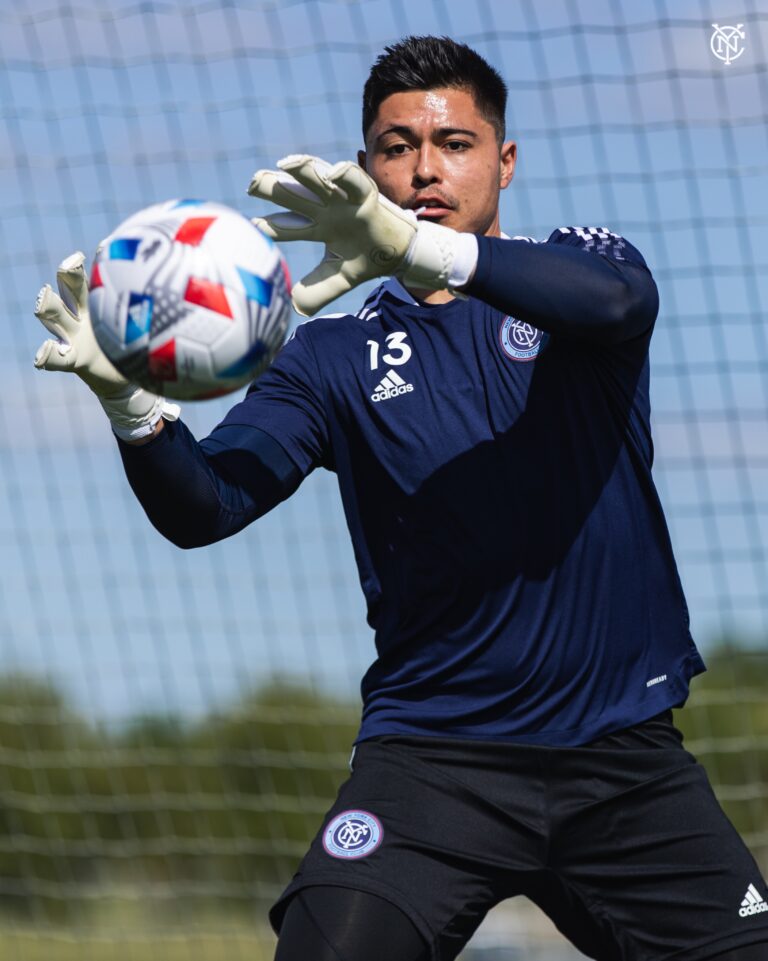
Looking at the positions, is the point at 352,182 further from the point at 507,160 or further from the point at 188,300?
the point at 507,160

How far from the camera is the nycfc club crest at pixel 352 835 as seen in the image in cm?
326

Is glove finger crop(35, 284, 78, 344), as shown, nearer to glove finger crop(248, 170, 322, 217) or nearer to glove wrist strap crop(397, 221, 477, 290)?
glove finger crop(248, 170, 322, 217)

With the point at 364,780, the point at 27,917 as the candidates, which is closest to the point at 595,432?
the point at 364,780

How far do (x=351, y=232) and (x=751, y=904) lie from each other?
1572 millimetres

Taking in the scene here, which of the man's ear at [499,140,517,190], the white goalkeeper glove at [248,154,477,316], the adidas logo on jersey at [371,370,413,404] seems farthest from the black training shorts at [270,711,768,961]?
the man's ear at [499,140,517,190]

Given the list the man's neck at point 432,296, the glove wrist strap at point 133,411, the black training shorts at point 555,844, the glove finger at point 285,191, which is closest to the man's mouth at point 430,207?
the man's neck at point 432,296

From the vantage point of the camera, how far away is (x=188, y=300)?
2.96m

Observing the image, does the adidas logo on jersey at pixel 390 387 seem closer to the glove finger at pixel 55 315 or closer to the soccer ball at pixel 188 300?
the soccer ball at pixel 188 300

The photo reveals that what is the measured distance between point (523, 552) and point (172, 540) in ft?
2.62

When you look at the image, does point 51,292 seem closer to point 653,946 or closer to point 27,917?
point 653,946

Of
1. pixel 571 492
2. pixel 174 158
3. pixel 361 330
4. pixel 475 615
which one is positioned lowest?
pixel 475 615

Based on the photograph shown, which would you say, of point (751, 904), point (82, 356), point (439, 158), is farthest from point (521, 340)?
point (751, 904)

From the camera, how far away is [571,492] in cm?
347

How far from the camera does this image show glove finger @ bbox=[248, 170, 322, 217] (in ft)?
10.2
